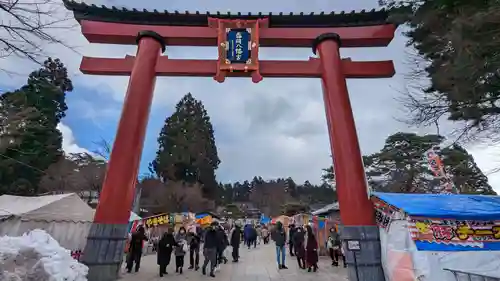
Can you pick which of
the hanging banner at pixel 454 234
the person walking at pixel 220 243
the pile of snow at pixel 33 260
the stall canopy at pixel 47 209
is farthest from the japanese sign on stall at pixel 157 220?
the hanging banner at pixel 454 234

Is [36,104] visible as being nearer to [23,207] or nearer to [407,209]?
[23,207]

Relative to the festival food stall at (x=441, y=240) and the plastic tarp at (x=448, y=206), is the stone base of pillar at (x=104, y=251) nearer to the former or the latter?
the festival food stall at (x=441, y=240)

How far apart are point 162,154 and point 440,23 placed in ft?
117

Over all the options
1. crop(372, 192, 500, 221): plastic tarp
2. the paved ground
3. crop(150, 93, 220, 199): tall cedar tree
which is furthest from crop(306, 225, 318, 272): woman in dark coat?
crop(150, 93, 220, 199): tall cedar tree

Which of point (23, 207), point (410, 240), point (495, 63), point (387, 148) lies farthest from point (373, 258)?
point (387, 148)

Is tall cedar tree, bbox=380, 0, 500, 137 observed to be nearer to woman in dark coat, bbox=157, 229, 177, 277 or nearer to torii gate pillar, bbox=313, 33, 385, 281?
torii gate pillar, bbox=313, 33, 385, 281

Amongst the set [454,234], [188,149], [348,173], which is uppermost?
[188,149]

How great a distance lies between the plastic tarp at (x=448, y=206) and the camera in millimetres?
6059

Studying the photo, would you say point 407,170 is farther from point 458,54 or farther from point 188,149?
point 188,149

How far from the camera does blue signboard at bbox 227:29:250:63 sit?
10.5 metres

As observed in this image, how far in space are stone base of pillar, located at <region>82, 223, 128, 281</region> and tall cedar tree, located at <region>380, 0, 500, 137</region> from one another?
7713 millimetres

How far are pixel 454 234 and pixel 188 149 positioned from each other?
114ft

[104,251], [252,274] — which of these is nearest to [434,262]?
[252,274]

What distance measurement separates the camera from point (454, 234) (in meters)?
6.04
